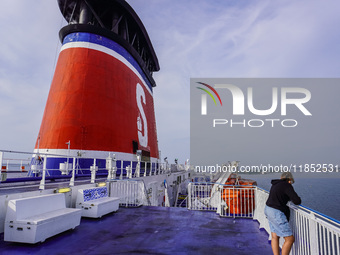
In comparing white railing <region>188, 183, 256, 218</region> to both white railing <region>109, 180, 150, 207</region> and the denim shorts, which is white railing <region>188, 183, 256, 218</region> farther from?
the denim shorts

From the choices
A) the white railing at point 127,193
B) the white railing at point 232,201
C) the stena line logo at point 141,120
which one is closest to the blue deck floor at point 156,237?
the white railing at point 232,201

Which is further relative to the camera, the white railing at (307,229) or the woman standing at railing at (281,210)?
the woman standing at railing at (281,210)

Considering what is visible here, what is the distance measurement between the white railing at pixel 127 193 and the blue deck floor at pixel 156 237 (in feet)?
6.93

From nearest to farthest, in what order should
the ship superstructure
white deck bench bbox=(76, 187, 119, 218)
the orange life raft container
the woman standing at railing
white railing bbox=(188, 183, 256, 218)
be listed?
the woman standing at railing → white deck bench bbox=(76, 187, 119, 218) → the orange life raft container → white railing bbox=(188, 183, 256, 218) → the ship superstructure

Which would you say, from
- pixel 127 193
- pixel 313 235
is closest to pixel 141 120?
pixel 127 193

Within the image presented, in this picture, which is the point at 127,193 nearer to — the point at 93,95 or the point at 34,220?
the point at 34,220

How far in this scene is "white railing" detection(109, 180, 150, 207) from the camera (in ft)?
35.0

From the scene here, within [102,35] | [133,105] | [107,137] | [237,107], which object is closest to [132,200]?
[107,137]

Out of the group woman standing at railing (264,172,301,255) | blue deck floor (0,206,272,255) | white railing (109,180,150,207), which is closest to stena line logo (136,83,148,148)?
white railing (109,180,150,207)

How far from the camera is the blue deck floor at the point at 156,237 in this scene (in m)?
5.16

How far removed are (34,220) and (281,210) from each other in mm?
5506

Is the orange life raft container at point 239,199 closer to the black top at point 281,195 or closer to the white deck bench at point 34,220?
the black top at point 281,195

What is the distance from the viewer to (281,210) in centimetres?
438

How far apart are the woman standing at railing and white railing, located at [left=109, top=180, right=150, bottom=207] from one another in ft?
23.6
